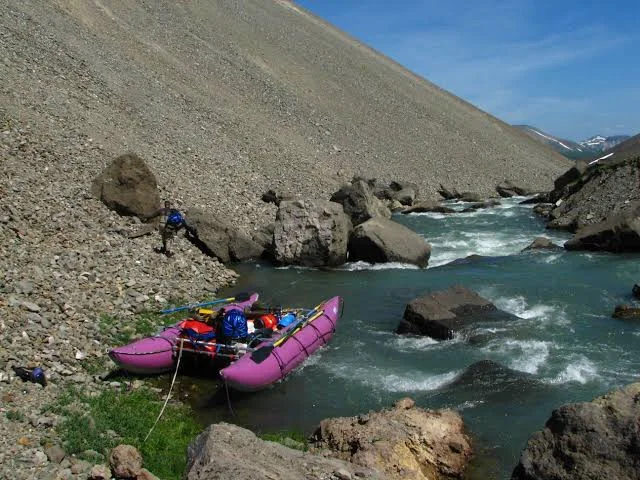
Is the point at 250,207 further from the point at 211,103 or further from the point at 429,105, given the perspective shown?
the point at 429,105

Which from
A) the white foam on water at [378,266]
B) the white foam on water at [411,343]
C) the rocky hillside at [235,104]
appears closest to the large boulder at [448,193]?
the rocky hillside at [235,104]

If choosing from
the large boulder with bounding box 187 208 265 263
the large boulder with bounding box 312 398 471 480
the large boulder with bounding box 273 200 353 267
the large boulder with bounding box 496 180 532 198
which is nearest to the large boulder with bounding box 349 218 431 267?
the large boulder with bounding box 273 200 353 267

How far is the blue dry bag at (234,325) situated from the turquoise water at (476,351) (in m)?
1.14

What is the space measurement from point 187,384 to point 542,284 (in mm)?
9453

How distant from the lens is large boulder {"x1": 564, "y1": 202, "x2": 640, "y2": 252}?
59.5 feet

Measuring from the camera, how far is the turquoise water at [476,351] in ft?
29.1

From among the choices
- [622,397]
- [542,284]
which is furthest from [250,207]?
[622,397]

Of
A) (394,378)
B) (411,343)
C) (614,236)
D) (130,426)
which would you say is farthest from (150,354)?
(614,236)

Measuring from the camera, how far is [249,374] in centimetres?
940

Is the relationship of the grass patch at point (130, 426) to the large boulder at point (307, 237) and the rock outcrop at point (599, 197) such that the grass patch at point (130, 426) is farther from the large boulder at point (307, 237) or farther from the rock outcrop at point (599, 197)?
the rock outcrop at point (599, 197)

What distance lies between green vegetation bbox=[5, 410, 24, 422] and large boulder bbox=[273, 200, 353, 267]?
33.5 feet

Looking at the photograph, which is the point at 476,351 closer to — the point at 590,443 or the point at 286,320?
the point at 286,320

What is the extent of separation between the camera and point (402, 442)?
7.02 metres

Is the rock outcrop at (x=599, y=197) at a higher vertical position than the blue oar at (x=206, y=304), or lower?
higher
